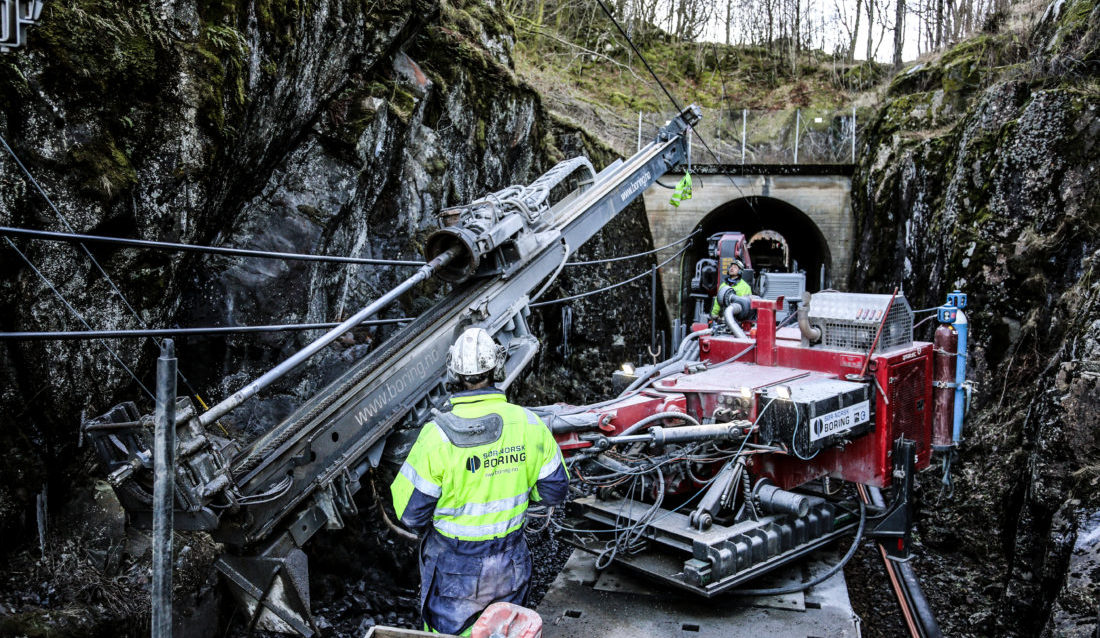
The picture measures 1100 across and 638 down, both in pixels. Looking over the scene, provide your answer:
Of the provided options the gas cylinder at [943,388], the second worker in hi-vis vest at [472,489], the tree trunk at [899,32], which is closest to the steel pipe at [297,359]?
the second worker in hi-vis vest at [472,489]

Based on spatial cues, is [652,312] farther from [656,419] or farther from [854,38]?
[854,38]

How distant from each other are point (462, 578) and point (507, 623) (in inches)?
27.7

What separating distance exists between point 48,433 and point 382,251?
13.3ft

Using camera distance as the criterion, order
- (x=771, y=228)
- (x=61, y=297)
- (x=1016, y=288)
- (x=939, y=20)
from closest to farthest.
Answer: (x=61, y=297)
(x=1016, y=288)
(x=939, y=20)
(x=771, y=228)

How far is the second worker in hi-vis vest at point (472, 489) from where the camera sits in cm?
335

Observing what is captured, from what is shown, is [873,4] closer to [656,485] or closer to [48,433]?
[656,485]

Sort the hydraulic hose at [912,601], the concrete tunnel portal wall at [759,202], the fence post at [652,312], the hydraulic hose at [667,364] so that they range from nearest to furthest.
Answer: the hydraulic hose at [912,601], the hydraulic hose at [667,364], the fence post at [652,312], the concrete tunnel portal wall at [759,202]

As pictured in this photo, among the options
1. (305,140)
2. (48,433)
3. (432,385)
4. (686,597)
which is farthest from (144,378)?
(686,597)

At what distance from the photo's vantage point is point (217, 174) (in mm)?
5820

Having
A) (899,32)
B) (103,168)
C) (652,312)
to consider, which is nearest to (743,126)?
(899,32)

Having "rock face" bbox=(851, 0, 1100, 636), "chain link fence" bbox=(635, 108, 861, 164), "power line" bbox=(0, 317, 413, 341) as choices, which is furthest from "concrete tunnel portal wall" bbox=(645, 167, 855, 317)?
"power line" bbox=(0, 317, 413, 341)

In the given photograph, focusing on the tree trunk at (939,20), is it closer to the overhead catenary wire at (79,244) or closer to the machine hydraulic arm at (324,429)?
the machine hydraulic arm at (324,429)

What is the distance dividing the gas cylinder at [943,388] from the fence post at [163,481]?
6276mm

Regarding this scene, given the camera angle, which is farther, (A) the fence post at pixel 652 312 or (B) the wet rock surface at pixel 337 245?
(A) the fence post at pixel 652 312
